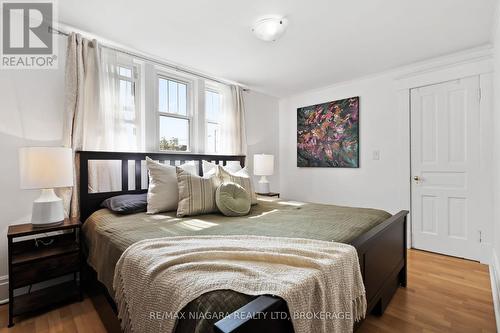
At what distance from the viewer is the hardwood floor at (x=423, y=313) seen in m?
1.65

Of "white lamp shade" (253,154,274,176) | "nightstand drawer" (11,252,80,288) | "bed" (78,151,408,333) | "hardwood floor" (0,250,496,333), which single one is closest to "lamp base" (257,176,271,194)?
"white lamp shade" (253,154,274,176)

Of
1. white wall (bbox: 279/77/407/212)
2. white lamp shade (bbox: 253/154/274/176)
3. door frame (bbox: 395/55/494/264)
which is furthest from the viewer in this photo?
white lamp shade (bbox: 253/154/274/176)

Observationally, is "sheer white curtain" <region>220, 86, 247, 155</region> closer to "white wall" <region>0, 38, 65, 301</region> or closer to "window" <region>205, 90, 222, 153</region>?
"window" <region>205, 90, 222, 153</region>

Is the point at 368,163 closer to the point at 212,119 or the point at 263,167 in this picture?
the point at 263,167

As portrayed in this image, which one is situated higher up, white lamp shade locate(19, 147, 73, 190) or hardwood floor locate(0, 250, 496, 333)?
white lamp shade locate(19, 147, 73, 190)

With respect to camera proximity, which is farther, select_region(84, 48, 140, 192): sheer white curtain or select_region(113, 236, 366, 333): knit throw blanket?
select_region(84, 48, 140, 192): sheer white curtain

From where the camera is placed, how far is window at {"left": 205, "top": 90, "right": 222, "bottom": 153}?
3.51 m

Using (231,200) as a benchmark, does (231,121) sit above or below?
above

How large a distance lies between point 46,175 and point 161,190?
0.81 m

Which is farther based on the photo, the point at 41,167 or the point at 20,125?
the point at 20,125

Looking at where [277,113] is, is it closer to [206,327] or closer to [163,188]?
[163,188]

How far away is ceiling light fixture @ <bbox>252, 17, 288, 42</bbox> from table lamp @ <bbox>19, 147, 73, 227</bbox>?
6.07 ft

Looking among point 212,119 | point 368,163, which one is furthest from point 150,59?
point 368,163

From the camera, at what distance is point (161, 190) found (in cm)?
217
